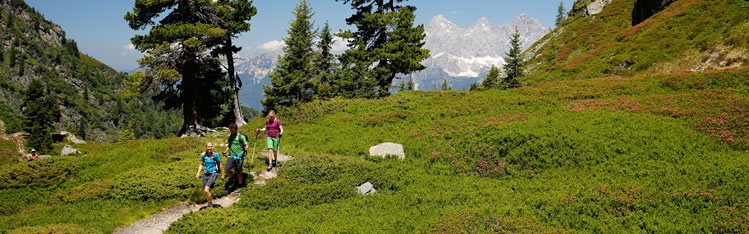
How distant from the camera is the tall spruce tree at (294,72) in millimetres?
33219

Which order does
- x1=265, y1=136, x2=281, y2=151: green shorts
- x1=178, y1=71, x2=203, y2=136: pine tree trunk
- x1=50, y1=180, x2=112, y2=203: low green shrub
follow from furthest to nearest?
x1=178, y1=71, x2=203, y2=136: pine tree trunk → x1=265, y1=136, x2=281, y2=151: green shorts → x1=50, y1=180, x2=112, y2=203: low green shrub

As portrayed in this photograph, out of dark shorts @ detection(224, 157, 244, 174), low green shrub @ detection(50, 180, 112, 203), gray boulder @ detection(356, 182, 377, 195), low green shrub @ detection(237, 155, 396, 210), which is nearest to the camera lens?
low green shrub @ detection(50, 180, 112, 203)

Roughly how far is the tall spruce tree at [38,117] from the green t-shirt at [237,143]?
1647 inches

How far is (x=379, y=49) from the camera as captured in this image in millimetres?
31156

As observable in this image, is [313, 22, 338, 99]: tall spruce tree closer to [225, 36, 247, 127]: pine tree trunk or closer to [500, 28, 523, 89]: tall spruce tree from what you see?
[225, 36, 247, 127]: pine tree trunk

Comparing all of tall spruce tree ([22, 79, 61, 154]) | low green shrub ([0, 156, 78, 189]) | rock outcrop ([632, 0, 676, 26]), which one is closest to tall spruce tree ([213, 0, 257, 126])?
low green shrub ([0, 156, 78, 189])

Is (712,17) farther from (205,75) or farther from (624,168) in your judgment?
(205,75)

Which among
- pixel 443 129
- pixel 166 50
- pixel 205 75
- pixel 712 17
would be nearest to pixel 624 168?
pixel 443 129

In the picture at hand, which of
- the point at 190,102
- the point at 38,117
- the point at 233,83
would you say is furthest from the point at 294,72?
the point at 38,117

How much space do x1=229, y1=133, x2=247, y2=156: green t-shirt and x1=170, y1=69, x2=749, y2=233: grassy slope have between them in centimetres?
154

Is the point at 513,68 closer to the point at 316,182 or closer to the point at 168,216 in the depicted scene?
the point at 316,182

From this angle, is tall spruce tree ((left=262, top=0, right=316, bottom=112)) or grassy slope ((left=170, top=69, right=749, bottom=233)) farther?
tall spruce tree ((left=262, top=0, right=316, bottom=112))

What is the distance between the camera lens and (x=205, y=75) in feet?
87.1

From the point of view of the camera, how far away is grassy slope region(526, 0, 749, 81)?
25906mm
